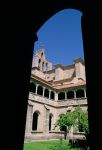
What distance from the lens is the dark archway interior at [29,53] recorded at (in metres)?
2.90

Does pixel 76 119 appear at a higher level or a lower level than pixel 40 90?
A: lower

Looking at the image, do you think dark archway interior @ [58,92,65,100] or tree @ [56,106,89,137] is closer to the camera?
tree @ [56,106,89,137]

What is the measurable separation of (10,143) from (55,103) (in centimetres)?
2900

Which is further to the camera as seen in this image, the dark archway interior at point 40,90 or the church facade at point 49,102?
the dark archway interior at point 40,90

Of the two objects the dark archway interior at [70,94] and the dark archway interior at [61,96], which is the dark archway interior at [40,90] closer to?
the dark archway interior at [61,96]

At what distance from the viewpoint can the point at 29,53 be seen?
4.16 metres

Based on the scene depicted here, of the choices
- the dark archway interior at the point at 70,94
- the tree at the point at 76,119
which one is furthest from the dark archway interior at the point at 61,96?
the tree at the point at 76,119

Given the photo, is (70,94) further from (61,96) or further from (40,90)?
(40,90)

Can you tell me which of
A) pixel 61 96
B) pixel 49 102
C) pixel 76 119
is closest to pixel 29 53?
pixel 76 119

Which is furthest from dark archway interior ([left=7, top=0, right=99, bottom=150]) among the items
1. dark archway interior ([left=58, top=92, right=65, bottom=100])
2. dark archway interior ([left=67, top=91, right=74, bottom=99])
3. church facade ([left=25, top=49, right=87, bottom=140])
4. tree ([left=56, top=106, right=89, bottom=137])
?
dark archway interior ([left=58, top=92, right=65, bottom=100])

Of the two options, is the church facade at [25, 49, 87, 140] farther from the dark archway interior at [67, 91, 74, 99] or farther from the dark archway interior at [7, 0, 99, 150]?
the dark archway interior at [7, 0, 99, 150]

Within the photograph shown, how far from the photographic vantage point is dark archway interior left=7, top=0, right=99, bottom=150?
2.90 m

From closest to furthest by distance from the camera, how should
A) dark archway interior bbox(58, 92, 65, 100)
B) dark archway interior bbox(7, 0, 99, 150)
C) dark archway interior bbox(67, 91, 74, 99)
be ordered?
dark archway interior bbox(7, 0, 99, 150), dark archway interior bbox(67, 91, 74, 99), dark archway interior bbox(58, 92, 65, 100)

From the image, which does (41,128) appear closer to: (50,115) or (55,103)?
(50,115)
